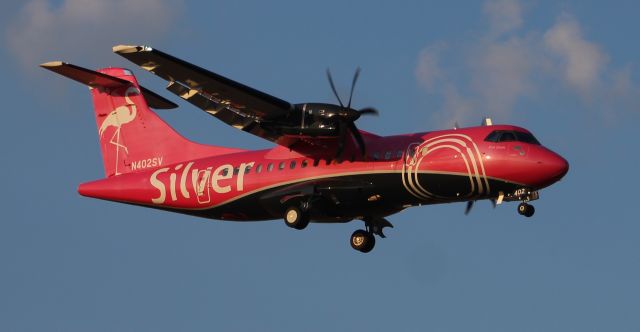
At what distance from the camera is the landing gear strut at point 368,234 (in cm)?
3028

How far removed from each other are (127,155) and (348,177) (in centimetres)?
802

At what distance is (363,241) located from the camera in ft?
99.3

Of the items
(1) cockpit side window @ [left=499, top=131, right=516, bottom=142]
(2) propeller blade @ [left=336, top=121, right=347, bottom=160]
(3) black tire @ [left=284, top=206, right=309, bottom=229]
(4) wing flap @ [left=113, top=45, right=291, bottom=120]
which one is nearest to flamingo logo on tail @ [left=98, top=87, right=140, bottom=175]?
(4) wing flap @ [left=113, top=45, right=291, bottom=120]

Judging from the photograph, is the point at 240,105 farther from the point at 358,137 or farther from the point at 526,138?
the point at 526,138

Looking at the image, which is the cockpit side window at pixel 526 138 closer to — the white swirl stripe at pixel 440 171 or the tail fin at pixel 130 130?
the white swirl stripe at pixel 440 171

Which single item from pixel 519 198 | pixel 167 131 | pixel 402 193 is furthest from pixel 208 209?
pixel 519 198

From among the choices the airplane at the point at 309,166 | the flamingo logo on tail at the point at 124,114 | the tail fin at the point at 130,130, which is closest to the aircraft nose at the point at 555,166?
the airplane at the point at 309,166

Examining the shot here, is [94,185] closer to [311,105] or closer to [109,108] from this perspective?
[109,108]

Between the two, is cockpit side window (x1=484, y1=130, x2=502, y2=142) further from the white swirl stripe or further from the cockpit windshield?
the white swirl stripe

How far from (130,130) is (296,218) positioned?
7.61m

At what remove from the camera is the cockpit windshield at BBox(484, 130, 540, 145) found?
27.2m

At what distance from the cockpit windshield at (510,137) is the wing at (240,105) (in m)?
3.60

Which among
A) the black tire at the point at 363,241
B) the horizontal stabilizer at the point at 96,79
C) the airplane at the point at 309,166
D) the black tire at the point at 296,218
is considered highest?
the horizontal stabilizer at the point at 96,79

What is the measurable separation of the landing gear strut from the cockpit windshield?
453 cm
